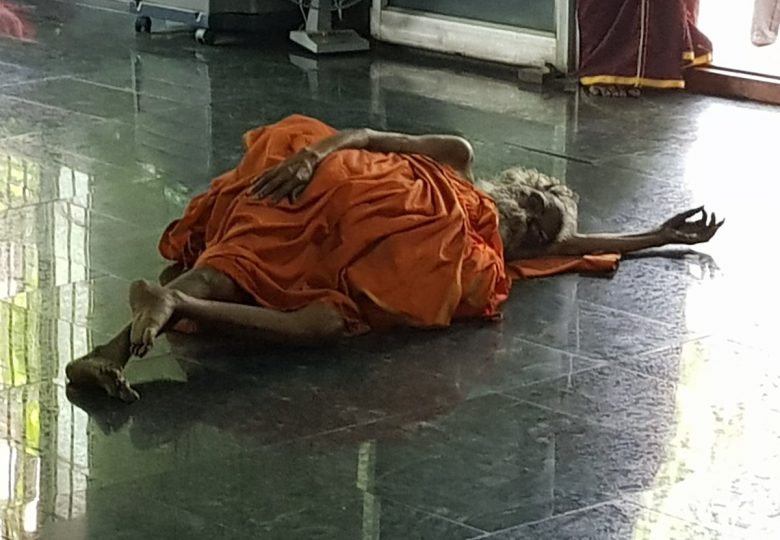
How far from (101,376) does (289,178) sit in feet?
2.17

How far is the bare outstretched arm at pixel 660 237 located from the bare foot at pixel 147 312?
1.26 m

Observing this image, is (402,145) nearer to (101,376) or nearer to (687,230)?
(687,230)

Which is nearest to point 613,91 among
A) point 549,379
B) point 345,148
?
point 345,148

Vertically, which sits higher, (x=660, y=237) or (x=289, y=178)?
(x=289, y=178)

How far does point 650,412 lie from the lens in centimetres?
307

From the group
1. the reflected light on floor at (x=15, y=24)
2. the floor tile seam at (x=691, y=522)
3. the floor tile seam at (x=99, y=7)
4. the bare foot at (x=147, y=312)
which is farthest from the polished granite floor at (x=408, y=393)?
the floor tile seam at (x=99, y=7)

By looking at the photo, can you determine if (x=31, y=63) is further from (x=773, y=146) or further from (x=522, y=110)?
(x=773, y=146)

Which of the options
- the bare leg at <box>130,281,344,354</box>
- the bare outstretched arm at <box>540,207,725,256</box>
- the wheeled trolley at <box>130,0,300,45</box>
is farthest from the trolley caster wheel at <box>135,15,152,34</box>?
the bare leg at <box>130,281,344,354</box>

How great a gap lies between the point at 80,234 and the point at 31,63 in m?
2.49

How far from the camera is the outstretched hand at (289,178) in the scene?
3.45 meters

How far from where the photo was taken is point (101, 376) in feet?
10.0

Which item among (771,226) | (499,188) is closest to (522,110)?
(771,226)

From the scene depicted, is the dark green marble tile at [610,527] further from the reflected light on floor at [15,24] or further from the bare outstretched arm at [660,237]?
the reflected light on floor at [15,24]

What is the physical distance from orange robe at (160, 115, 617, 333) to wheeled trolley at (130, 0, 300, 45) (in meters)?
3.52
